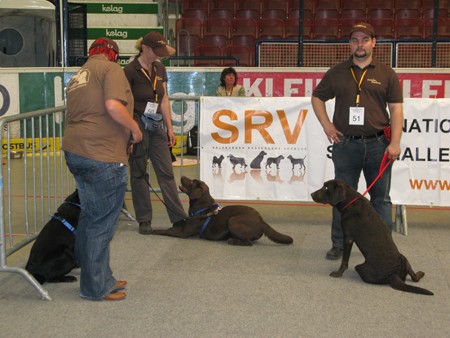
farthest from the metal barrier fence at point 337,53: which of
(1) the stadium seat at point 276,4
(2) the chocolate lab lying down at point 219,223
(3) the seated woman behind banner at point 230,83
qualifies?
(2) the chocolate lab lying down at point 219,223

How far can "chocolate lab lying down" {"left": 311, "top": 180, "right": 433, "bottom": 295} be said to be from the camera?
4906 mm

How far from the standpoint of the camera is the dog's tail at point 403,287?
4.72 m

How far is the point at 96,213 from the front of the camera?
14.6 feet

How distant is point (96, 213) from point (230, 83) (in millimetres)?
6141

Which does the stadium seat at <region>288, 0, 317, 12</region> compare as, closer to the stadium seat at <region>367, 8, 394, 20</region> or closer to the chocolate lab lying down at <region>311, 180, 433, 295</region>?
the stadium seat at <region>367, 8, 394, 20</region>

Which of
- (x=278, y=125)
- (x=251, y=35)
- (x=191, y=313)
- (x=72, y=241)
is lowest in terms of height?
(x=191, y=313)

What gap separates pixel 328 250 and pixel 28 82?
22.3ft

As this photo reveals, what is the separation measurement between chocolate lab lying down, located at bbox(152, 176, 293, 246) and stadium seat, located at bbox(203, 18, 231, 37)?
8050 mm

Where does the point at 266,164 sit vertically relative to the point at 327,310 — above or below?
above

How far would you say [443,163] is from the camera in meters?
6.61

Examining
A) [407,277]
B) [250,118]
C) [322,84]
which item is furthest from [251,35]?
[407,277]

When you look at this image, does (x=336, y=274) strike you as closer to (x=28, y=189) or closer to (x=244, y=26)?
(x=28, y=189)

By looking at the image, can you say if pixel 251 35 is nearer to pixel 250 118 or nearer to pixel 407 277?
pixel 250 118

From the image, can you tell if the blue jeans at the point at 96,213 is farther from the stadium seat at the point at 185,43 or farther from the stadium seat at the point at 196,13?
the stadium seat at the point at 196,13
